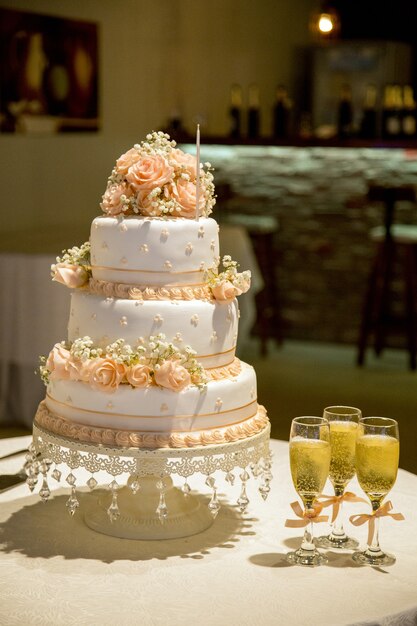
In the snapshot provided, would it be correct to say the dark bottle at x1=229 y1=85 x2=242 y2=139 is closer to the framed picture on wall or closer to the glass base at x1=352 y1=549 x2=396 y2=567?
the framed picture on wall

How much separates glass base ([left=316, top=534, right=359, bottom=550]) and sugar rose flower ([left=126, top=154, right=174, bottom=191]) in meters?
0.87

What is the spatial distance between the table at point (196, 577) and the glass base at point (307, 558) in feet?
0.07

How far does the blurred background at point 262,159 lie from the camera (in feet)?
21.0

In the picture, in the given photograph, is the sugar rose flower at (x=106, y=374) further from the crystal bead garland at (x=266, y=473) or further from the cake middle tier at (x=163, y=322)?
the crystal bead garland at (x=266, y=473)

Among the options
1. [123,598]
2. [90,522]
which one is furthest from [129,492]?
[123,598]

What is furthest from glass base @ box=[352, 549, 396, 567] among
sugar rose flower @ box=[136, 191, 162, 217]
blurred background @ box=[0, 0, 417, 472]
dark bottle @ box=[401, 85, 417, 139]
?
dark bottle @ box=[401, 85, 417, 139]

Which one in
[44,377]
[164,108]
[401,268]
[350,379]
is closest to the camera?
[44,377]

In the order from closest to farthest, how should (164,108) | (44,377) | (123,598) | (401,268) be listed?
(123,598)
(44,377)
(401,268)
(164,108)

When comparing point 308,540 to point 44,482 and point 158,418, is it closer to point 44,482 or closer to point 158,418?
point 158,418

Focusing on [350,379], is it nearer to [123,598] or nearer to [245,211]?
[245,211]

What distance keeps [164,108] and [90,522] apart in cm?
616

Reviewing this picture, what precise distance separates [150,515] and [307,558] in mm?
420

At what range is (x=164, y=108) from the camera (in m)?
8.19

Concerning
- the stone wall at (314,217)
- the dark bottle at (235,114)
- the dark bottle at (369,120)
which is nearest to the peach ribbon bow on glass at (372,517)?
the stone wall at (314,217)
